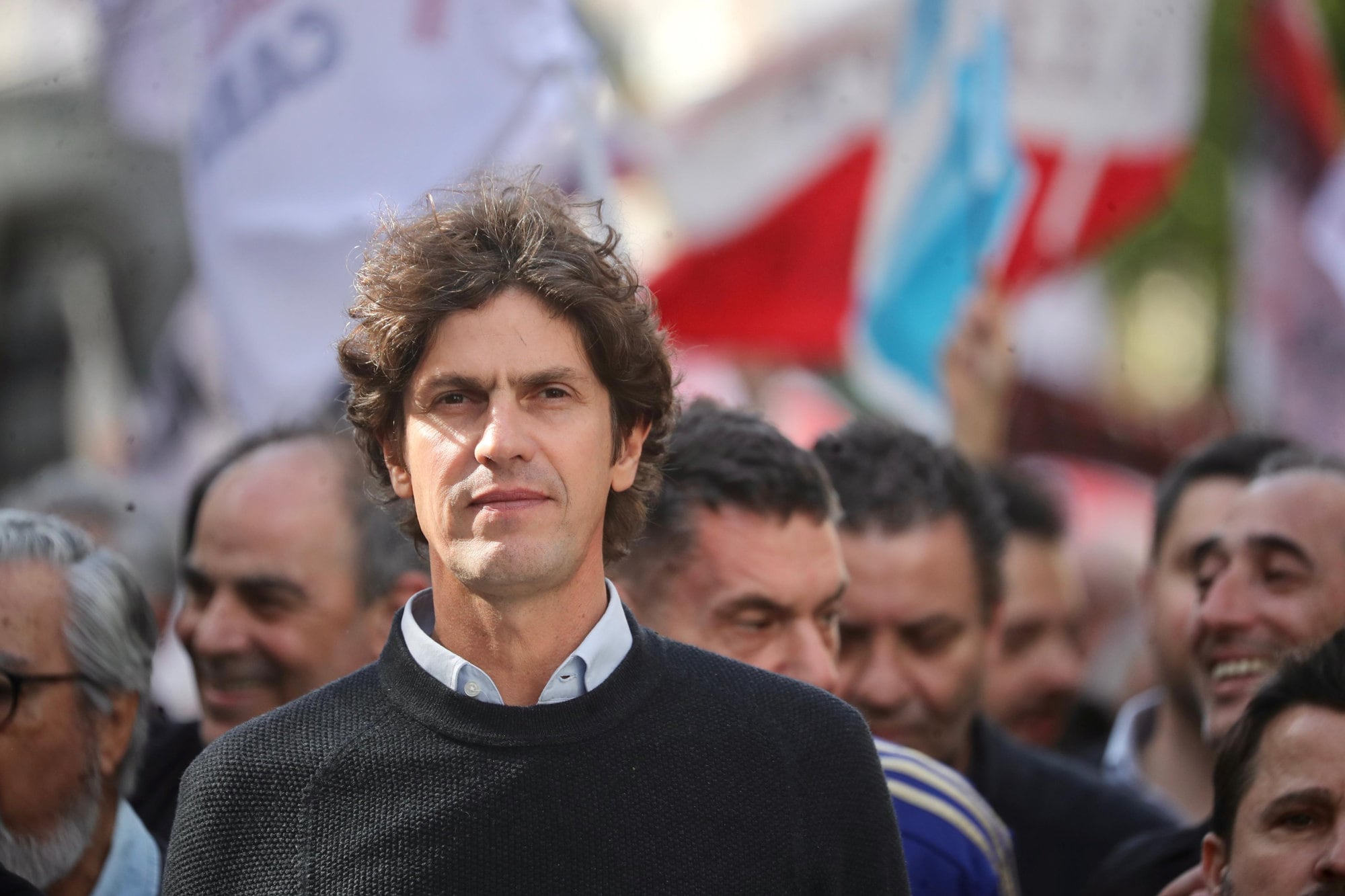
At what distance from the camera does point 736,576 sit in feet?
10.5

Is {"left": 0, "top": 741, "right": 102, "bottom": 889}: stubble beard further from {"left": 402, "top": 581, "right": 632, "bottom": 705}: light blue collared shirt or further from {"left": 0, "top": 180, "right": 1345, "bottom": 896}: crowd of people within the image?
{"left": 402, "top": 581, "right": 632, "bottom": 705}: light blue collared shirt

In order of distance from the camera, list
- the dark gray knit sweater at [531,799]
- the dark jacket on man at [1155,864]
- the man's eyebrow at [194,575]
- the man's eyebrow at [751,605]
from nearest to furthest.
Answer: the dark gray knit sweater at [531,799] → the man's eyebrow at [751,605] → the dark jacket on man at [1155,864] → the man's eyebrow at [194,575]

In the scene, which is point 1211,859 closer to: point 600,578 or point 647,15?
point 600,578

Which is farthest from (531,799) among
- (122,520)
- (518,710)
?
(122,520)

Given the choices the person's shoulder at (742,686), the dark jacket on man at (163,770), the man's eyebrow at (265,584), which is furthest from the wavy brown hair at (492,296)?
the man's eyebrow at (265,584)

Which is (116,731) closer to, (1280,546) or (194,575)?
(194,575)

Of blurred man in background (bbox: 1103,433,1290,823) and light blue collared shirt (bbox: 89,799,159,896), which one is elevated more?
light blue collared shirt (bbox: 89,799,159,896)

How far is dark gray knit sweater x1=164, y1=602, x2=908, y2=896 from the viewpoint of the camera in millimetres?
2137

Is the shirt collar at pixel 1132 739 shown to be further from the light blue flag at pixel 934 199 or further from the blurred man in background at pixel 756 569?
the blurred man in background at pixel 756 569

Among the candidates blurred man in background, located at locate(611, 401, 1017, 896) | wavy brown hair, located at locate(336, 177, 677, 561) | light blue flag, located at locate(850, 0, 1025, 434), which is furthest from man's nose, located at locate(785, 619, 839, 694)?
light blue flag, located at locate(850, 0, 1025, 434)

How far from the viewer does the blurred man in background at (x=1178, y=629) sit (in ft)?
14.9

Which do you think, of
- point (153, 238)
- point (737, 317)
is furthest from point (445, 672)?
point (153, 238)

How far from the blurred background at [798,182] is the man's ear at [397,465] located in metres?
0.48

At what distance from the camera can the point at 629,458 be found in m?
2.45
